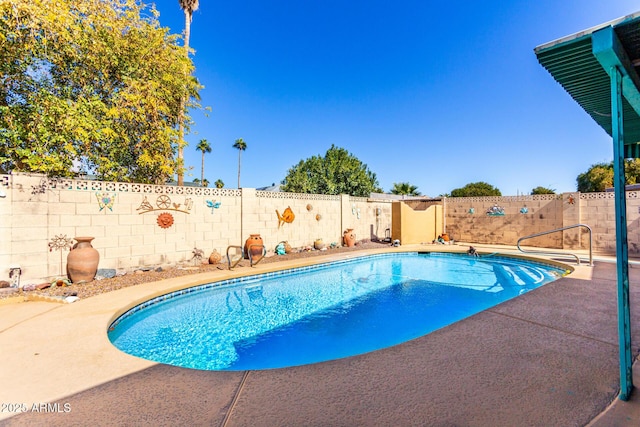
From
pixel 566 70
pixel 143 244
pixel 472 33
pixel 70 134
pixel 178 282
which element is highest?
pixel 472 33

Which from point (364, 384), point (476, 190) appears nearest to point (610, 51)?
point (364, 384)

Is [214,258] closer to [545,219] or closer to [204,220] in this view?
[204,220]

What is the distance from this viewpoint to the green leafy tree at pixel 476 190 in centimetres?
4132

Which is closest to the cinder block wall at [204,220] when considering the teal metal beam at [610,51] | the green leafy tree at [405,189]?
the teal metal beam at [610,51]

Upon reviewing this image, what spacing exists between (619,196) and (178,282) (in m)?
6.82

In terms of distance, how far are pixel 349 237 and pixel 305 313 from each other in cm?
697

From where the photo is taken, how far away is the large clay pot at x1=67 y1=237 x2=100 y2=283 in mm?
5809

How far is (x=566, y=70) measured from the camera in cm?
252

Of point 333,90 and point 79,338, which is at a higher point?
point 333,90

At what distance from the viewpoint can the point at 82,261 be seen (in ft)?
19.2

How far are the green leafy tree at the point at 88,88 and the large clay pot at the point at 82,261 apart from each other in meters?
2.05

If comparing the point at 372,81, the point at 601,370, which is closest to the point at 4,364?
the point at 601,370

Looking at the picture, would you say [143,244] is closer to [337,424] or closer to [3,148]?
[3,148]

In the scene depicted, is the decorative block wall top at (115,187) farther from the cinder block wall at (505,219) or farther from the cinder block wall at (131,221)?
the cinder block wall at (505,219)
